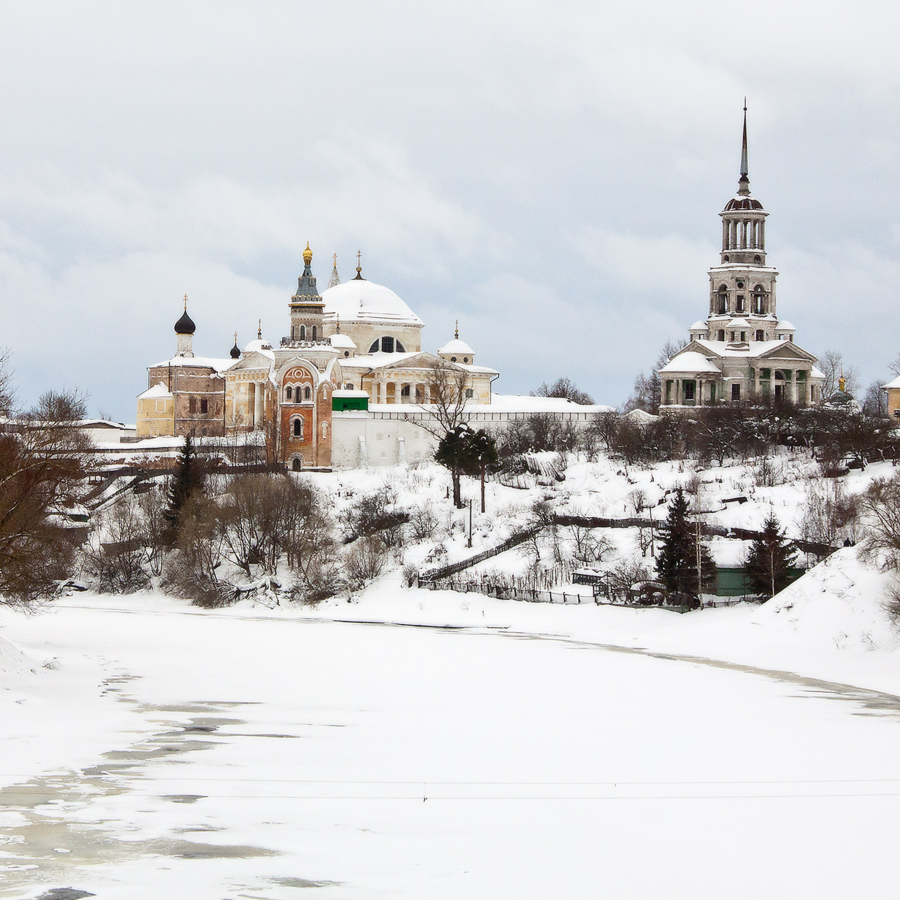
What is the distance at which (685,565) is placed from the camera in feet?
144

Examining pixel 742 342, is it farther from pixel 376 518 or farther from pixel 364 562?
pixel 364 562

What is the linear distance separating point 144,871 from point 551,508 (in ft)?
143

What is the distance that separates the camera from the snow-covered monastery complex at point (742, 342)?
7538 cm

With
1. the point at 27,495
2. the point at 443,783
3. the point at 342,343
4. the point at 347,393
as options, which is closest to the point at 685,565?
the point at 27,495

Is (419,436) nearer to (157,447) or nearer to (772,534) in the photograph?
(157,447)

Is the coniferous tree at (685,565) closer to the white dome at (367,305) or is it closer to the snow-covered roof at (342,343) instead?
the snow-covered roof at (342,343)

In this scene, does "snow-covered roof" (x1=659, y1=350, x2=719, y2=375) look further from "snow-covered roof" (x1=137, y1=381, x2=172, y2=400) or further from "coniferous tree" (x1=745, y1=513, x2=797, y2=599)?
"coniferous tree" (x1=745, y1=513, x2=797, y2=599)

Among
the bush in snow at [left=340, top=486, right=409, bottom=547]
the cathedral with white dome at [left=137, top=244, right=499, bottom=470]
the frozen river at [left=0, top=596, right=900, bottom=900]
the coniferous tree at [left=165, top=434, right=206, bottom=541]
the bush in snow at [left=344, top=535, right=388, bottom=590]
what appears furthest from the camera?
the cathedral with white dome at [left=137, top=244, right=499, bottom=470]

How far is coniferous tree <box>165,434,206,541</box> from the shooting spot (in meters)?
57.2

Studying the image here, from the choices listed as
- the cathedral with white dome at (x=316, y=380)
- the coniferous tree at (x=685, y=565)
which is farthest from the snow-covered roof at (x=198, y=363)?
the coniferous tree at (x=685, y=565)

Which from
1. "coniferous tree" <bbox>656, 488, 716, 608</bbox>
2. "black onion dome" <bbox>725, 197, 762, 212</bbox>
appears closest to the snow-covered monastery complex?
"black onion dome" <bbox>725, 197, 762, 212</bbox>

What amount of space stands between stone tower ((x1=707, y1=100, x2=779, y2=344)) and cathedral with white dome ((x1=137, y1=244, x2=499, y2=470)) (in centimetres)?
1396

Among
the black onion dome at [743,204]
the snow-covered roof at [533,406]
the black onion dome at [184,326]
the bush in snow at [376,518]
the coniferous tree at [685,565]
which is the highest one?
the black onion dome at [743,204]

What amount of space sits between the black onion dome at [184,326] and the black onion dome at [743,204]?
32.0 meters
